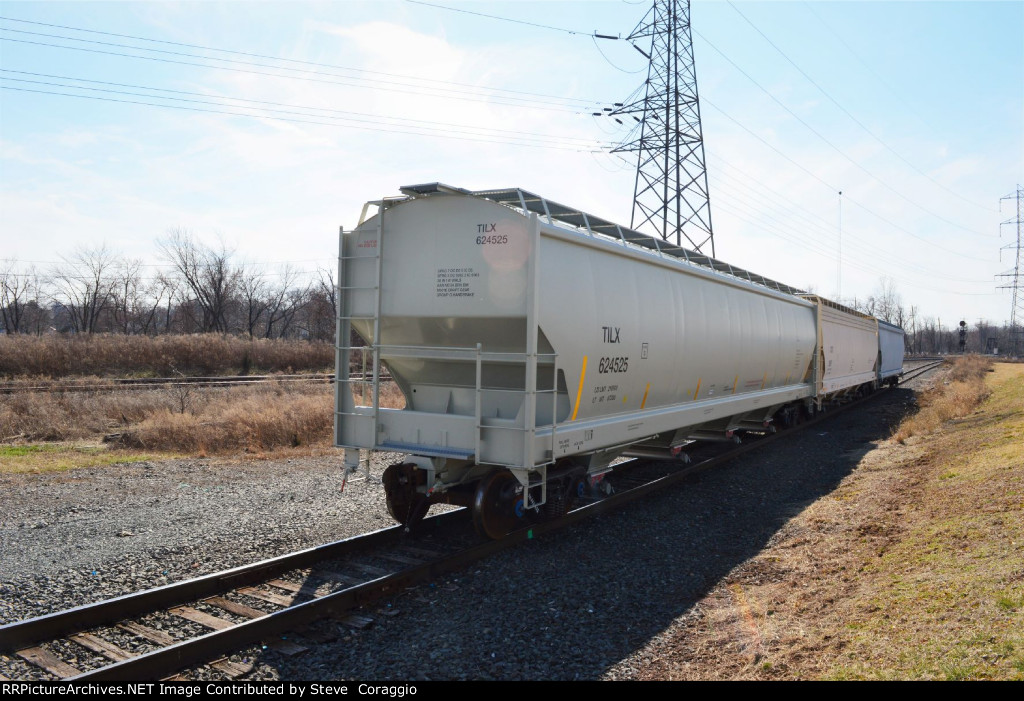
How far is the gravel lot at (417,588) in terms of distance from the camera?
5004mm

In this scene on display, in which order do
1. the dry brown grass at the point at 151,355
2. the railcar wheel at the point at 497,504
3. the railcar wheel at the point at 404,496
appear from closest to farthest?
the railcar wheel at the point at 497,504 < the railcar wheel at the point at 404,496 < the dry brown grass at the point at 151,355

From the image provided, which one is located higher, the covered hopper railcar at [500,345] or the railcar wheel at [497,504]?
the covered hopper railcar at [500,345]

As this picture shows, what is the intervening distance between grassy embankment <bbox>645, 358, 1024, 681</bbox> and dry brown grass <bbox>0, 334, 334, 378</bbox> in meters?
28.4

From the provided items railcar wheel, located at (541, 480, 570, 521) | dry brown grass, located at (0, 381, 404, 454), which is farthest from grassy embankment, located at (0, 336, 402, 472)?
railcar wheel, located at (541, 480, 570, 521)

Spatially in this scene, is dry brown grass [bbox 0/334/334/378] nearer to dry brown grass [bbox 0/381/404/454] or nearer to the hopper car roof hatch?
dry brown grass [bbox 0/381/404/454]

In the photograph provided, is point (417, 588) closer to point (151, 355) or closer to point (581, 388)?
point (581, 388)

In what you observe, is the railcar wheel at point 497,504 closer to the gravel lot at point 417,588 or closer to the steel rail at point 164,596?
the gravel lot at point 417,588

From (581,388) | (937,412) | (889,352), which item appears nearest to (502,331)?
(581,388)

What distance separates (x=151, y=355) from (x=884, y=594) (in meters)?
34.6

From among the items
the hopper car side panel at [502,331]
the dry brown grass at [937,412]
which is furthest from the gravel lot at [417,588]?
the dry brown grass at [937,412]

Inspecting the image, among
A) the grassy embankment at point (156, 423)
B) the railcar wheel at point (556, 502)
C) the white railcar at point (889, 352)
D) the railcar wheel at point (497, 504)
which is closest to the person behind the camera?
the railcar wheel at point (497, 504)

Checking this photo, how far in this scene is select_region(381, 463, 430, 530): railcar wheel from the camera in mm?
7844

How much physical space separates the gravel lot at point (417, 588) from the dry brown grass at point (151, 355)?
852 inches
